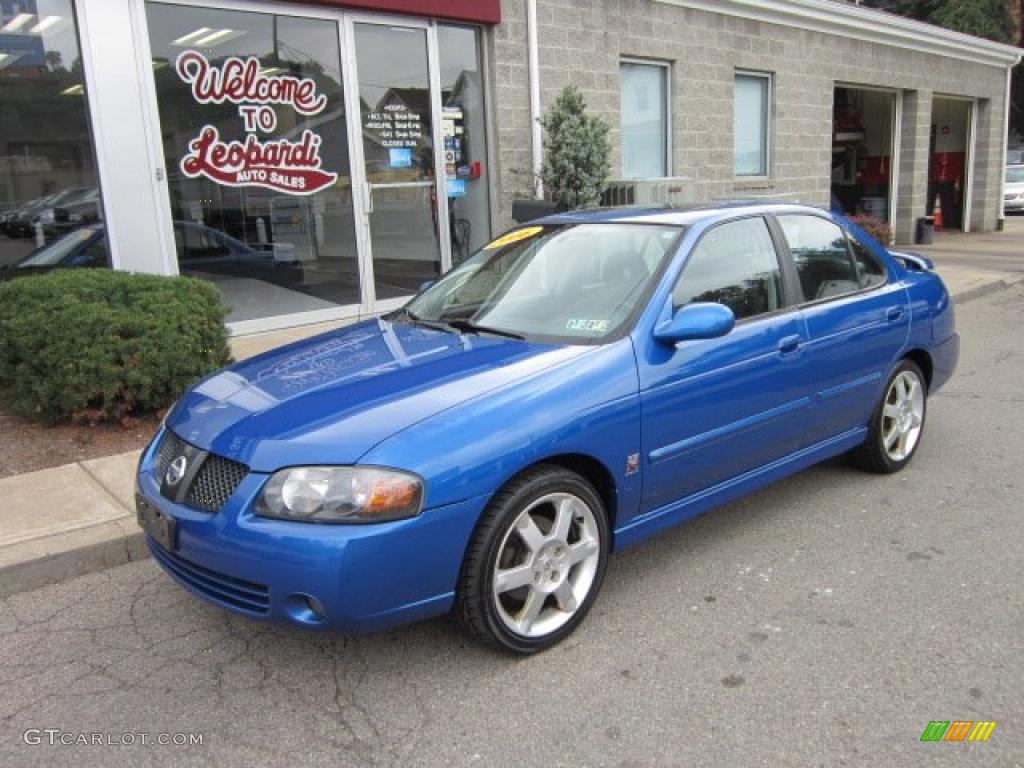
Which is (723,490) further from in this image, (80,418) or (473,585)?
(80,418)

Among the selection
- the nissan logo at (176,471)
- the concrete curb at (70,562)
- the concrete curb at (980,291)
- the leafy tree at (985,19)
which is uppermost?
the leafy tree at (985,19)

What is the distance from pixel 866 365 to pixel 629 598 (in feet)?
6.23

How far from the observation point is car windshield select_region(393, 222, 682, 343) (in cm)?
364

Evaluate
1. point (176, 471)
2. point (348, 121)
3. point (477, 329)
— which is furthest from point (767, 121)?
point (176, 471)

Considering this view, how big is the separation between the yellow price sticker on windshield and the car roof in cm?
8

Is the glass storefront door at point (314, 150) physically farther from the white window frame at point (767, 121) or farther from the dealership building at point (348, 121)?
the white window frame at point (767, 121)

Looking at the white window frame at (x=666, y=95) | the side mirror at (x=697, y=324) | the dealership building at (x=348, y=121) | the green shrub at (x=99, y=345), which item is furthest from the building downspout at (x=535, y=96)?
the side mirror at (x=697, y=324)

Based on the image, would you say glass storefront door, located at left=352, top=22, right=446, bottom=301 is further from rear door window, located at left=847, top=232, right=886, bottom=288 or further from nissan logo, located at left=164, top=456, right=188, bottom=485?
nissan logo, located at left=164, top=456, right=188, bottom=485

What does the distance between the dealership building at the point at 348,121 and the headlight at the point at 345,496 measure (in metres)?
5.47

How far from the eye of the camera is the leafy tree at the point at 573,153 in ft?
31.1

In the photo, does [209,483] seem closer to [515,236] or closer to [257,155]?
[515,236]

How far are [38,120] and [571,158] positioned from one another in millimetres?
5095

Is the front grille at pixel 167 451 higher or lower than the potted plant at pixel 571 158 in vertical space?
lower

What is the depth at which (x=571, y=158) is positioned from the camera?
31.2ft
